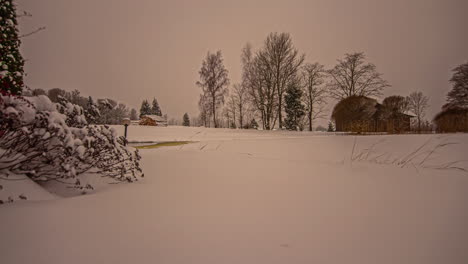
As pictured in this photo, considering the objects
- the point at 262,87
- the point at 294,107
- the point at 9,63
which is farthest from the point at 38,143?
the point at 294,107

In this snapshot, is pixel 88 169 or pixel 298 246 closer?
pixel 298 246

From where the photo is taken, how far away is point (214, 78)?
714 inches

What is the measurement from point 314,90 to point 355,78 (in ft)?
12.4

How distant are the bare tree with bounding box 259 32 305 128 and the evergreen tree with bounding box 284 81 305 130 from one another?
166 inches

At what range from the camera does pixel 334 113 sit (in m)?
10.8

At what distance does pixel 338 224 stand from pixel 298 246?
42 centimetres

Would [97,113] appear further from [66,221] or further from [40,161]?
[66,221]

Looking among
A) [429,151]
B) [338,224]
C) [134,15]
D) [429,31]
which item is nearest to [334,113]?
[429,31]

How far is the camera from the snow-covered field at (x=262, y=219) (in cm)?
90

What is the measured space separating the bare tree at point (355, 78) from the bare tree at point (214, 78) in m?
9.73

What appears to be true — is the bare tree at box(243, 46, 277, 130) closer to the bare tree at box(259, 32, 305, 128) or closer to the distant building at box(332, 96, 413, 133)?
the bare tree at box(259, 32, 305, 128)

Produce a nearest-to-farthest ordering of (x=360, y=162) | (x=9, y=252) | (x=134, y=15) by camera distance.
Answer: (x=9, y=252) < (x=360, y=162) < (x=134, y=15)

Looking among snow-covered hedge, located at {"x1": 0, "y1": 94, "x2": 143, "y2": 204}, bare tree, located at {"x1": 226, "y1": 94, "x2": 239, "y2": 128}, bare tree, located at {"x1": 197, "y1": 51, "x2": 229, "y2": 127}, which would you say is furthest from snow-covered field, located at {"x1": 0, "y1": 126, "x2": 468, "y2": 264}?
bare tree, located at {"x1": 226, "y1": 94, "x2": 239, "y2": 128}

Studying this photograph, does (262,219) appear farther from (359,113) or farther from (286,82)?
(286,82)
